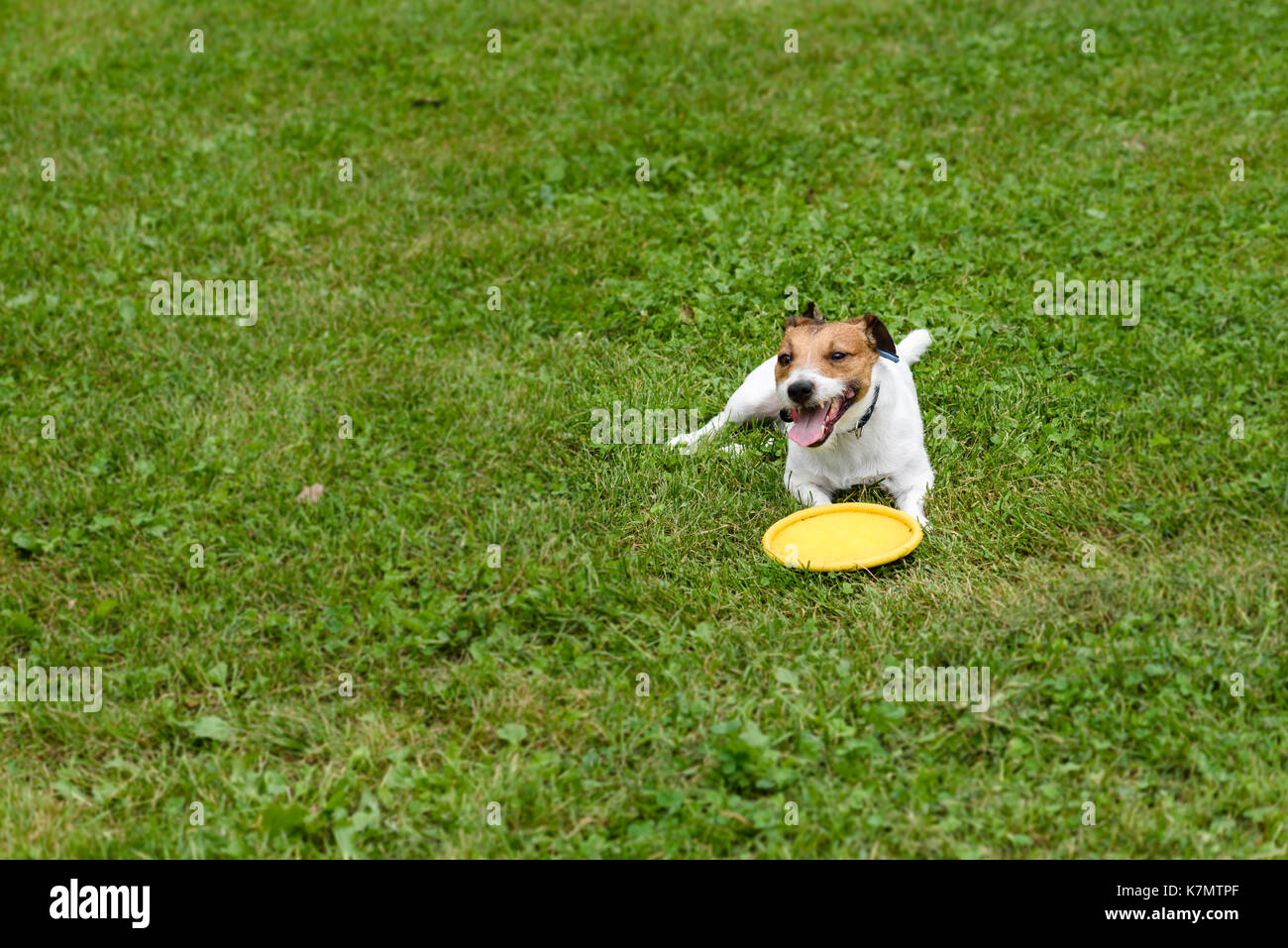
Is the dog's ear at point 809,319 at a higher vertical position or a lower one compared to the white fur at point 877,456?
higher

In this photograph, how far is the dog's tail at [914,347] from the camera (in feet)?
19.6

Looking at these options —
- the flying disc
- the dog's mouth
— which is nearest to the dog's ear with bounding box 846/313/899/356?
the dog's mouth

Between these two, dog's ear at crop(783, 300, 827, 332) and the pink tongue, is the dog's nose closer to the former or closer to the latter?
the pink tongue

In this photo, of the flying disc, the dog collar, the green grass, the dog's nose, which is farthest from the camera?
the dog collar

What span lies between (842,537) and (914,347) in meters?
1.57

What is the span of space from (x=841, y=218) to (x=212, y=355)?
13.1 ft

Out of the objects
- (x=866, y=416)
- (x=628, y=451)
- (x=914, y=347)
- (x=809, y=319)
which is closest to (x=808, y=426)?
(x=866, y=416)

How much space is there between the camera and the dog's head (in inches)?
190

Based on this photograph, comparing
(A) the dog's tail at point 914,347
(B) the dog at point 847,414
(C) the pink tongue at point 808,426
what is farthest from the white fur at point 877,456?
(A) the dog's tail at point 914,347

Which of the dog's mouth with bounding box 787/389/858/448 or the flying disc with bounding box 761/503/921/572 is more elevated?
the dog's mouth with bounding box 787/389/858/448

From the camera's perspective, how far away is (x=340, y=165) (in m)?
8.70

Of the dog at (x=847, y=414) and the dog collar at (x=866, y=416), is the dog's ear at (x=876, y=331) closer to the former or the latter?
the dog at (x=847, y=414)

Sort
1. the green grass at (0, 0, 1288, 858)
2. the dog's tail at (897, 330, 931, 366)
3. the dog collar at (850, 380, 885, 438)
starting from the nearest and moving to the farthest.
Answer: the green grass at (0, 0, 1288, 858) < the dog collar at (850, 380, 885, 438) < the dog's tail at (897, 330, 931, 366)

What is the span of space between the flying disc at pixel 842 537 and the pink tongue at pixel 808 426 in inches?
12.4
